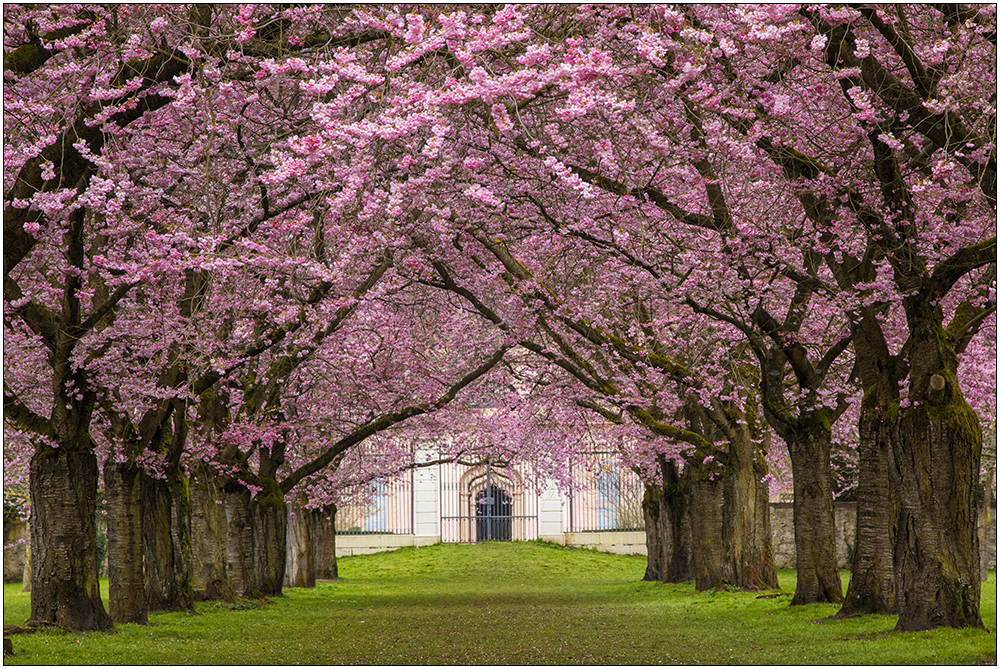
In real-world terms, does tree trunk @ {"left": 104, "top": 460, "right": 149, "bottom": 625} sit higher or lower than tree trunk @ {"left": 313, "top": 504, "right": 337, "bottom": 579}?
higher

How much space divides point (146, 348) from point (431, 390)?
31.3 feet

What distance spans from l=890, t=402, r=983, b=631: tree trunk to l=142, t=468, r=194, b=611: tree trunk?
39.3ft

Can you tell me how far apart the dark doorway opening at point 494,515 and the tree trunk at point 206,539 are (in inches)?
1206

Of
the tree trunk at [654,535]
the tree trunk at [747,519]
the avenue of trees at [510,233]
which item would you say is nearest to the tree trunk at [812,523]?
the avenue of trees at [510,233]

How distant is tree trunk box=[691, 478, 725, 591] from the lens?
24234 millimetres

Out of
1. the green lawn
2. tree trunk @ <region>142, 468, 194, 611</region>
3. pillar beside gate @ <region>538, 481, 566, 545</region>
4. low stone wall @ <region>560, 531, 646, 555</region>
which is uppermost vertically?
tree trunk @ <region>142, 468, 194, 611</region>

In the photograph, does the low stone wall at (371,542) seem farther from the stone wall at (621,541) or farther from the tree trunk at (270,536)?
the tree trunk at (270,536)

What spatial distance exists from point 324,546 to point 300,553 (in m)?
6.79

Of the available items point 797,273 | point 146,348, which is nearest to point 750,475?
point 797,273

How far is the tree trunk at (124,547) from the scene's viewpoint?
16500 mm

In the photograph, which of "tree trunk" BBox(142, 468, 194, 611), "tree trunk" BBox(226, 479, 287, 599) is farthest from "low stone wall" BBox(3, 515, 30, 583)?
"tree trunk" BBox(142, 468, 194, 611)

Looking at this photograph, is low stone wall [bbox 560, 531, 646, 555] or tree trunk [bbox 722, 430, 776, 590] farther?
low stone wall [bbox 560, 531, 646, 555]

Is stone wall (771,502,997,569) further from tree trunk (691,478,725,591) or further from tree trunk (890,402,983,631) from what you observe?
tree trunk (890,402,983,631)

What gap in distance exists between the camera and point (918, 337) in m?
12.7
